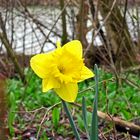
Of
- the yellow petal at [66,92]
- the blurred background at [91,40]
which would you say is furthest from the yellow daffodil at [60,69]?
the blurred background at [91,40]

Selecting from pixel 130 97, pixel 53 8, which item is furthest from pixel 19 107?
pixel 53 8

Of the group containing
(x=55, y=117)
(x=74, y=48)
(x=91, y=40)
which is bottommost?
(x=55, y=117)

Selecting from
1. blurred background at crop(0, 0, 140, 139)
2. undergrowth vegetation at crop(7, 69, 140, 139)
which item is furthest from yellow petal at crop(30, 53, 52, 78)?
blurred background at crop(0, 0, 140, 139)

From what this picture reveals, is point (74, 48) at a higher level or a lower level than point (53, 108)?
higher

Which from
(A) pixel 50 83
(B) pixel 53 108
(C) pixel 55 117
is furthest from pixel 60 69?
(C) pixel 55 117

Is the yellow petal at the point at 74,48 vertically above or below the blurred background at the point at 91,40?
above

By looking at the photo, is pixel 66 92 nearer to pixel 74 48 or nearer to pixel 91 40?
pixel 74 48

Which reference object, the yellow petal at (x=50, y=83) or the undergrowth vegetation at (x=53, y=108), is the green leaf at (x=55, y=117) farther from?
the yellow petal at (x=50, y=83)

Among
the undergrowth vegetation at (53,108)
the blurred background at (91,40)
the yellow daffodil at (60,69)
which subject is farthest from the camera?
the blurred background at (91,40)

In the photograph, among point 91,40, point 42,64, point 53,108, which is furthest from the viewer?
point 91,40
